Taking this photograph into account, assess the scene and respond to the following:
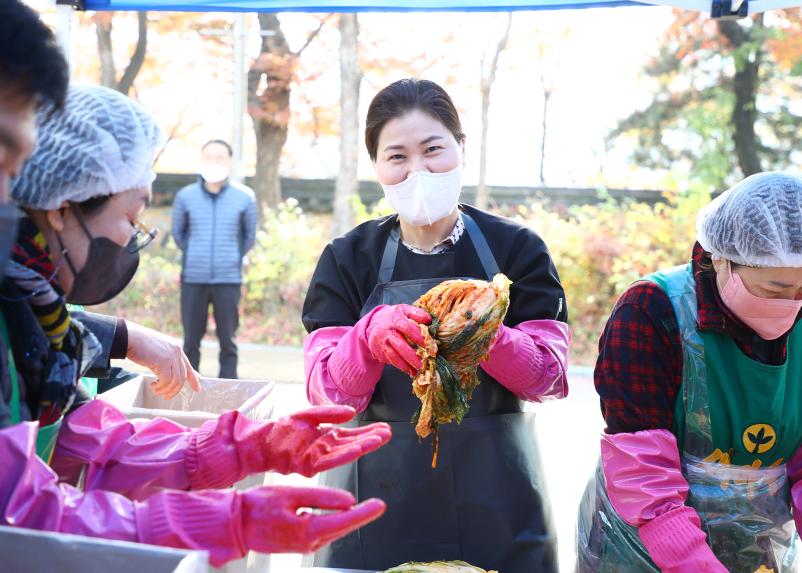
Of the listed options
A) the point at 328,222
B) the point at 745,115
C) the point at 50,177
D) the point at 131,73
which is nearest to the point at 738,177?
the point at 745,115

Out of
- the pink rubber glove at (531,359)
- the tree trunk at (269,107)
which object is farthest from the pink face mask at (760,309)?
the tree trunk at (269,107)

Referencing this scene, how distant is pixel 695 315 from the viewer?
2141mm

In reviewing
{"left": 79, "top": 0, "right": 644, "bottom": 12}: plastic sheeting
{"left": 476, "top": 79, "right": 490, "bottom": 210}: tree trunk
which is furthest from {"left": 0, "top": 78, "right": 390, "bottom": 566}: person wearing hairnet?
{"left": 476, "top": 79, "right": 490, "bottom": 210}: tree trunk

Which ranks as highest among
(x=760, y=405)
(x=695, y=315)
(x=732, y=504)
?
(x=695, y=315)

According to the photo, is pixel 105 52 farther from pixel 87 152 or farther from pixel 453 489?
pixel 87 152

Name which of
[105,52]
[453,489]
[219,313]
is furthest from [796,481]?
[105,52]

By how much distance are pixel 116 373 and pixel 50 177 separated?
1.52 meters

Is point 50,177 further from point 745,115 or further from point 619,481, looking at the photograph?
point 745,115

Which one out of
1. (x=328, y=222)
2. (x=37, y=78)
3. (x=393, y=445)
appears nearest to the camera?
(x=37, y=78)

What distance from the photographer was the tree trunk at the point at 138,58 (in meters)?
14.5

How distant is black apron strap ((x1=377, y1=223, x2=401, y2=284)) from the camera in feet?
7.95

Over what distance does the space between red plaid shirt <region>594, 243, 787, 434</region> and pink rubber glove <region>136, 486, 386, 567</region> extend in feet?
3.39

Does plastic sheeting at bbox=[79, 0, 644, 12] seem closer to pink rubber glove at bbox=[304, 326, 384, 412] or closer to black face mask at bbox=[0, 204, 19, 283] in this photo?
pink rubber glove at bbox=[304, 326, 384, 412]

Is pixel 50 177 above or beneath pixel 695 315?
above
